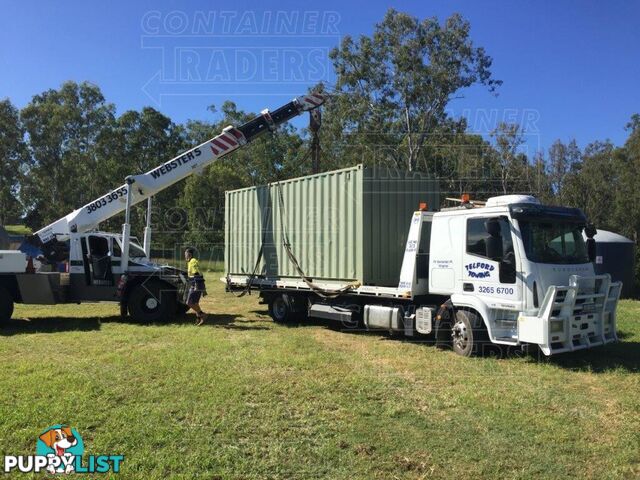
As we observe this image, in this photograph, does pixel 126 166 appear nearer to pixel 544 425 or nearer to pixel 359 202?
pixel 359 202

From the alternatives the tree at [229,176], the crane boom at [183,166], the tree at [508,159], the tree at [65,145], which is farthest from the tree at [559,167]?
the tree at [65,145]

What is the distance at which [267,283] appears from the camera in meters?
12.5

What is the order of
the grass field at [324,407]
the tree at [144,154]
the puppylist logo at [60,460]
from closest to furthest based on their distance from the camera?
the puppylist logo at [60,460] < the grass field at [324,407] < the tree at [144,154]

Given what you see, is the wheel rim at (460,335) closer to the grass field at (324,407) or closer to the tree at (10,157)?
the grass field at (324,407)

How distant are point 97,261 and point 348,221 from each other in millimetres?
6213

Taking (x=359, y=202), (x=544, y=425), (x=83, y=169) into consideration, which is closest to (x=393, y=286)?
(x=359, y=202)

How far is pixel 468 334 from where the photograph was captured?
8.28 metres

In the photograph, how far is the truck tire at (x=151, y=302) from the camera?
12.3m

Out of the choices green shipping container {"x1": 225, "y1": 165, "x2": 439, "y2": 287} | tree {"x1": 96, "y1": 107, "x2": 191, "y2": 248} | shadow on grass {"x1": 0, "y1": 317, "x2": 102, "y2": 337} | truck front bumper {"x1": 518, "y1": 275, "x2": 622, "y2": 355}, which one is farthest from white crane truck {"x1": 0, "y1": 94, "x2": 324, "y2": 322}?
tree {"x1": 96, "y1": 107, "x2": 191, "y2": 248}

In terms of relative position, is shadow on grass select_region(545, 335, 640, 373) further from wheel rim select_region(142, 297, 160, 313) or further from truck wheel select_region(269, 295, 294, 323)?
wheel rim select_region(142, 297, 160, 313)

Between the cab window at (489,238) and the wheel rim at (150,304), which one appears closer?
the cab window at (489,238)

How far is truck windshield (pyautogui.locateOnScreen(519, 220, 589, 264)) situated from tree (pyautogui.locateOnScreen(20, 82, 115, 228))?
39.9 metres

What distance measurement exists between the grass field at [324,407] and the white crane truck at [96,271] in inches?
86.3

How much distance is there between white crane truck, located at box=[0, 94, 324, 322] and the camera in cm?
1148
